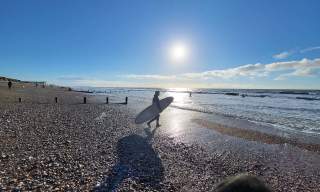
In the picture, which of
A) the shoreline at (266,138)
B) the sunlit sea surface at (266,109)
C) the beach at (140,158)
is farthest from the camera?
the sunlit sea surface at (266,109)

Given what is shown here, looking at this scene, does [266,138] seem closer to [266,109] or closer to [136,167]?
[136,167]

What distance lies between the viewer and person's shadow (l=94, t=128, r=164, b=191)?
864cm

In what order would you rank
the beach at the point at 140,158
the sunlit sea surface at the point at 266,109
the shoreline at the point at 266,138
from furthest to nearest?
the sunlit sea surface at the point at 266,109
the shoreline at the point at 266,138
the beach at the point at 140,158

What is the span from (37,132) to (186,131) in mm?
10031

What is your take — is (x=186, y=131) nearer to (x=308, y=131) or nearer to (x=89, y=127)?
(x=89, y=127)

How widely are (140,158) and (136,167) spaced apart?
131 centimetres

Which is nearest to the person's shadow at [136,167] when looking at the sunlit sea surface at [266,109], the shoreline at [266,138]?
the shoreline at [266,138]

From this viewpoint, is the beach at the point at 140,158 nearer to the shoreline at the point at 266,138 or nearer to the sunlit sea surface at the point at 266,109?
the shoreline at the point at 266,138

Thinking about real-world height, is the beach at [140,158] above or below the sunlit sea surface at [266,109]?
above

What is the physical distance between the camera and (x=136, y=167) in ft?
33.6

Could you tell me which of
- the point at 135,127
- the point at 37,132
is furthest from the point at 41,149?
the point at 135,127

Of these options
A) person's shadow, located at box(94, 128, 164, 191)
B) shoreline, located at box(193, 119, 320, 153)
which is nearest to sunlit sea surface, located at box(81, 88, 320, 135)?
shoreline, located at box(193, 119, 320, 153)

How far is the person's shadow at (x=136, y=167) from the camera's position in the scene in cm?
864

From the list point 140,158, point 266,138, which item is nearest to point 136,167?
point 140,158
